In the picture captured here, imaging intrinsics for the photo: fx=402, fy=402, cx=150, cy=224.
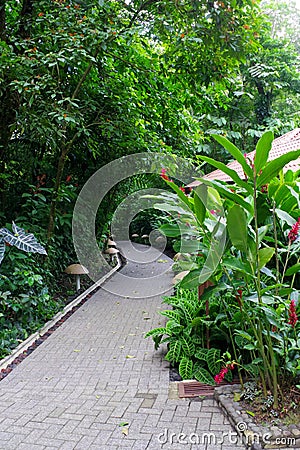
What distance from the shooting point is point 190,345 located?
3385 millimetres

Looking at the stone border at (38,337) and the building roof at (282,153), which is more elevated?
the building roof at (282,153)

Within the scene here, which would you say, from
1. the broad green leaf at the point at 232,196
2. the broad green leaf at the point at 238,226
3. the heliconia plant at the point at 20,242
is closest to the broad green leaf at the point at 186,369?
the broad green leaf at the point at 238,226

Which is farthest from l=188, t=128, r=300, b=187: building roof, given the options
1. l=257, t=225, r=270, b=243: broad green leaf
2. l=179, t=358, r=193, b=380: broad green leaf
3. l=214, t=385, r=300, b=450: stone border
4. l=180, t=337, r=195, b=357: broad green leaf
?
l=214, t=385, r=300, b=450: stone border

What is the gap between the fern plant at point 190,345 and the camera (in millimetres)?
3111

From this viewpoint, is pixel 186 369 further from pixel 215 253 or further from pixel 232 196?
pixel 232 196

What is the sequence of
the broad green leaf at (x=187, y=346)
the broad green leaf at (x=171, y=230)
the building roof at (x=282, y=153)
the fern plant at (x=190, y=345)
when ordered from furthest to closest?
1. the building roof at (x=282, y=153)
2. the broad green leaf at (x=187, y=346)
3. the fern plant at (x=190, y=345)
4. the broad green leaf at (x=171, y=230)

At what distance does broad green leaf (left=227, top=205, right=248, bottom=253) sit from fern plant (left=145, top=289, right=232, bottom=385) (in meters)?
1.03

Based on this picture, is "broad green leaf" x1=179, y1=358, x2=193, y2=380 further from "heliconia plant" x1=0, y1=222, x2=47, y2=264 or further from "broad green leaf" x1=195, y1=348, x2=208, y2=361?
"heliconia plant" x1=0, y1=222, x2=47, y2=264

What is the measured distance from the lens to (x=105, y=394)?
121 inches

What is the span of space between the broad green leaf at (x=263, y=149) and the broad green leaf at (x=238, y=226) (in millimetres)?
259

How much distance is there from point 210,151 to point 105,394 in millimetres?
8176

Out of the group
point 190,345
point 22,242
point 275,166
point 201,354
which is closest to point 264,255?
point 275,166

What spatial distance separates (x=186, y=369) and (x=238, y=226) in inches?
58.4

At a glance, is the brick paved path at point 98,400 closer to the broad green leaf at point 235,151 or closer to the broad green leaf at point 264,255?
the broad green leaf at point 264,255
